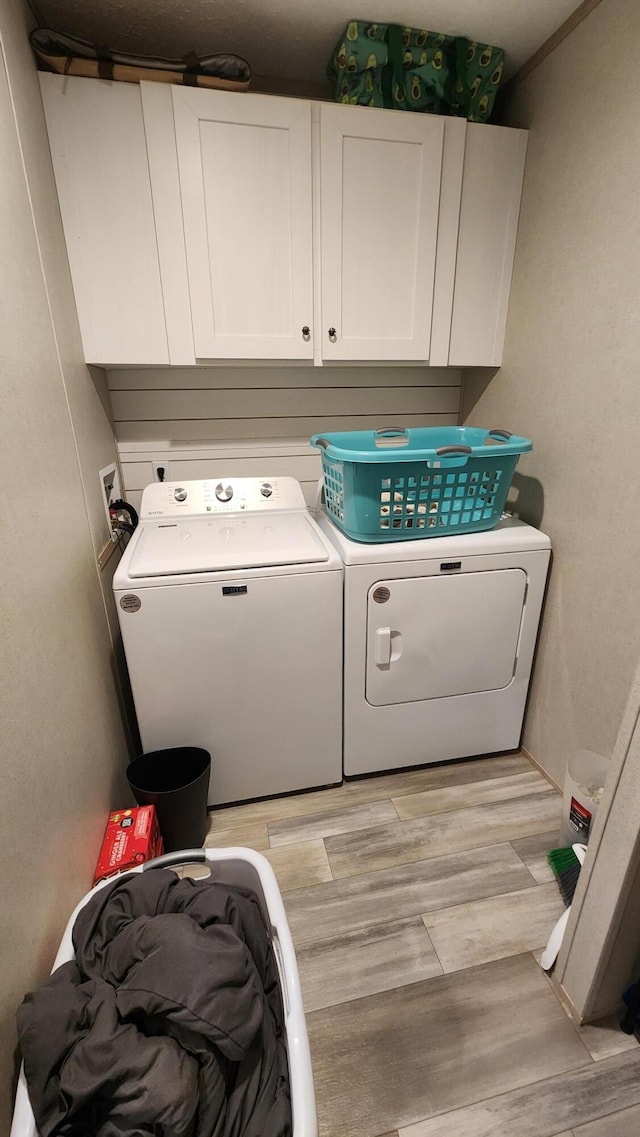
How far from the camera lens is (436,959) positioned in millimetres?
1277

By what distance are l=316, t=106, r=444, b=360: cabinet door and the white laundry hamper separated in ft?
5.29

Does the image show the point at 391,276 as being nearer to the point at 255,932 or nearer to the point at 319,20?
the point at 319,20

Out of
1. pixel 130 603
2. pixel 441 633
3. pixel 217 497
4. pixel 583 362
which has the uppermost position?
pixel 583 362

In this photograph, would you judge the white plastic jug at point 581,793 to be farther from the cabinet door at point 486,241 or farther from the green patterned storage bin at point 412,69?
the green patterned storage bin at point 412,69

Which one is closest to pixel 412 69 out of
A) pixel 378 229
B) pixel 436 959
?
pixel 378 229

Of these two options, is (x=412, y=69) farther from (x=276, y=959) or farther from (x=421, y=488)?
(x=276, y=959)

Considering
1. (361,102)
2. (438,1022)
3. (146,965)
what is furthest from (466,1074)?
(361,102)

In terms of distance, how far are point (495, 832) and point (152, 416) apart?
202 cm

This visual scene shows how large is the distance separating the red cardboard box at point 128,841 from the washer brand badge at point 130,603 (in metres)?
0.59

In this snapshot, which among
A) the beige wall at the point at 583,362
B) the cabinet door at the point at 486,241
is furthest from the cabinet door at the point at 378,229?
the beige wall at the point at 583,362

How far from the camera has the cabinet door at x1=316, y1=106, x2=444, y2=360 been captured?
1.54 meters

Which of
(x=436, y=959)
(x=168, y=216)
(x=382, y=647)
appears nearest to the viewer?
(x=436, y=959)

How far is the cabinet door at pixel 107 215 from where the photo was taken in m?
1.37

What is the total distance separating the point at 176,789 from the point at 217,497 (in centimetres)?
102
